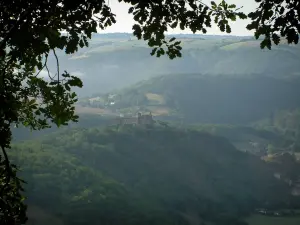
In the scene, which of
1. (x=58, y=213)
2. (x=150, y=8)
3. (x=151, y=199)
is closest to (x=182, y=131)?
(x=151, y=199)

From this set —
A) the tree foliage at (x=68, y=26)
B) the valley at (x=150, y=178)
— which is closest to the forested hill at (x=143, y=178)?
the valley at (x=150, y=178)

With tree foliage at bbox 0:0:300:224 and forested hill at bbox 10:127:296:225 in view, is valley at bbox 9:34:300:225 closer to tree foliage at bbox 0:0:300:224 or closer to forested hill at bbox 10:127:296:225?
forested hill at bbox 10:127:296:225

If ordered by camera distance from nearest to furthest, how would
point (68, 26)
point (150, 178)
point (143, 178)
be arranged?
point (68, 26)
point (143, 178)
point (150, 178)

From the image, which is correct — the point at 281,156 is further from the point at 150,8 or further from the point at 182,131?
the point at 150,8

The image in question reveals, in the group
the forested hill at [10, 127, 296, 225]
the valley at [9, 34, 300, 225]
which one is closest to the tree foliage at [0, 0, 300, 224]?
the valley at [9, 34, 300, 225]

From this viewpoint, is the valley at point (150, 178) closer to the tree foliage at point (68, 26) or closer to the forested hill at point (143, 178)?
the forested hill at point (143, 178)

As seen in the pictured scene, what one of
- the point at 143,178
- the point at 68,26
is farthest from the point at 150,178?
the point at 68,26

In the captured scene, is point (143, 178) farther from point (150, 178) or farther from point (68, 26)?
point (68, 26)

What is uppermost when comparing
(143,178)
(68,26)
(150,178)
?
(68,26)
